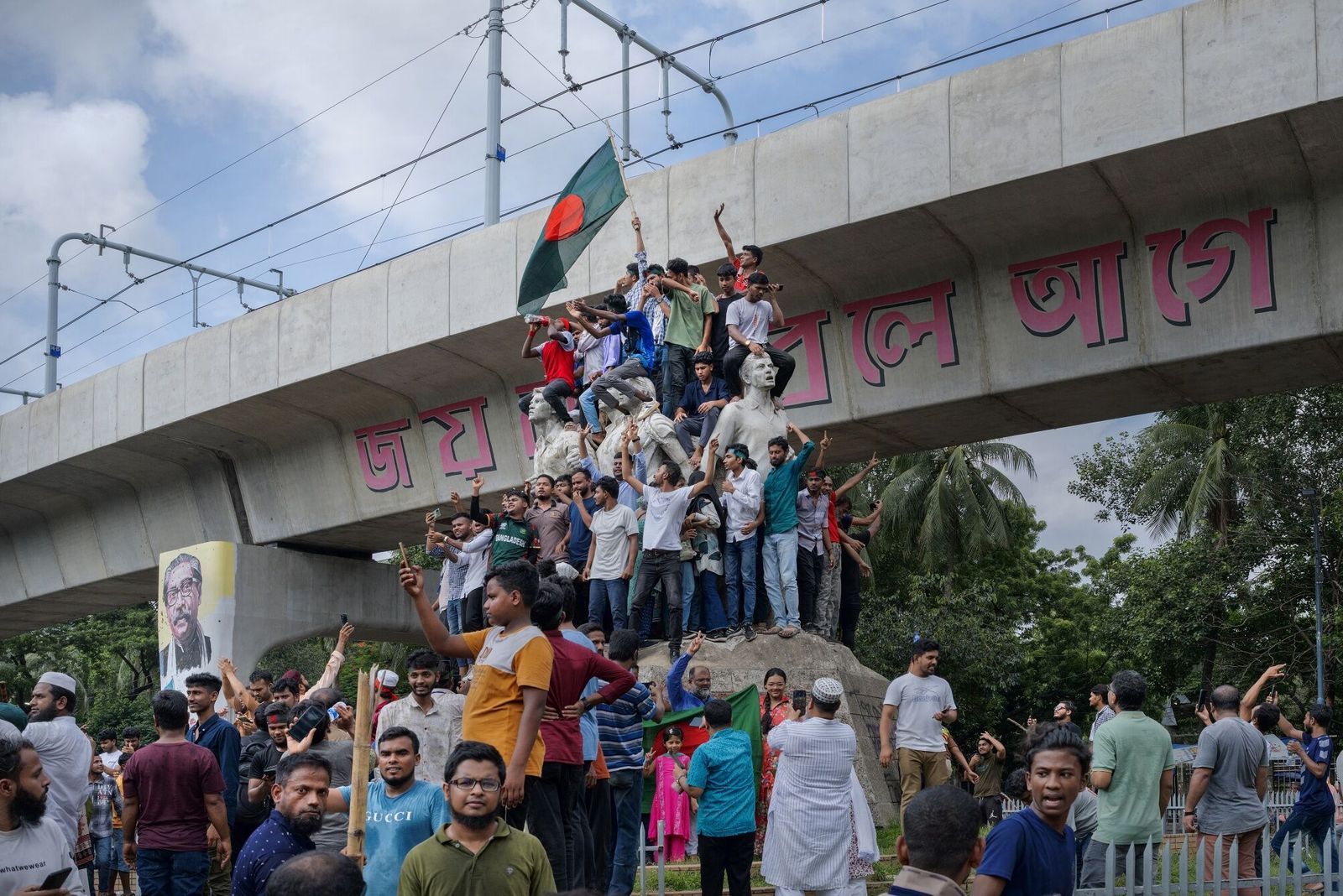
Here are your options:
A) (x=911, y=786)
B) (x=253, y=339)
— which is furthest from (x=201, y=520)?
(x=911, y=786)

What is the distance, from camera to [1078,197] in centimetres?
1370

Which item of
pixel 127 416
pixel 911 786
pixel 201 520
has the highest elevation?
pixel 127 416

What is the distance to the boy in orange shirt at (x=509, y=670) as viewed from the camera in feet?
19.4

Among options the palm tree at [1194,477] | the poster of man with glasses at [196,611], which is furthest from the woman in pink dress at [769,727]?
the palm tree at [1194,477]

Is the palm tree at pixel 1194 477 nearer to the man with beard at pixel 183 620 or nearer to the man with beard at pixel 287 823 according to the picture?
Result: the man with beard at pixel 183 620

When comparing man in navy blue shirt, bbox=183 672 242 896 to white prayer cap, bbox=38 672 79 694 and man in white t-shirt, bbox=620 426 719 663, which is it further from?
man in white t-shirt, bbox=620 426 719 663

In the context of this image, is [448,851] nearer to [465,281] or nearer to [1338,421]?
[465,281]

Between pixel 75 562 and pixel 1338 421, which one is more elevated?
pixel 1338 421

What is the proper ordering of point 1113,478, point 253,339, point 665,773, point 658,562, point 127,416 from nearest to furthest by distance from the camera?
point 665,773, point 658,562, point 253,339, point 127,416, point 1113,478

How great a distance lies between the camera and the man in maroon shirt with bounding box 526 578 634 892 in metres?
6.25

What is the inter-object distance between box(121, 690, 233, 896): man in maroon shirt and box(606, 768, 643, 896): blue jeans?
2362 mm

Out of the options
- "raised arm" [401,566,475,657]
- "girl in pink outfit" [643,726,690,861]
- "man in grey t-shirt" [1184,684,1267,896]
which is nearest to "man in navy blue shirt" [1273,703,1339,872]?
"man in grey t-shirt" [1184,684,1267,896]

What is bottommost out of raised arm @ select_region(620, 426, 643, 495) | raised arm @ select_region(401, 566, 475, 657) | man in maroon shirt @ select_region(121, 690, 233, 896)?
man in maroon shirt @ select_region(121, 690, 233, 896)

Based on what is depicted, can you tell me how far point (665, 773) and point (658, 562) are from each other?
3070 mm
